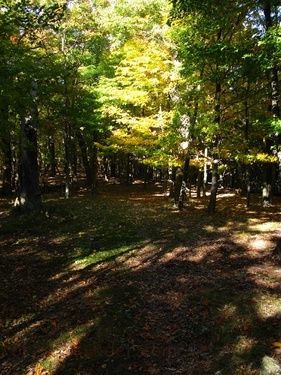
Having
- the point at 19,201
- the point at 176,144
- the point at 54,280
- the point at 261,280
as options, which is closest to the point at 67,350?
the point at 54,280

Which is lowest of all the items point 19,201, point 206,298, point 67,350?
point 67,350

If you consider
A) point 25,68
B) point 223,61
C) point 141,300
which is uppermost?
point 223,61

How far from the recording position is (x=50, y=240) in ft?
41.1

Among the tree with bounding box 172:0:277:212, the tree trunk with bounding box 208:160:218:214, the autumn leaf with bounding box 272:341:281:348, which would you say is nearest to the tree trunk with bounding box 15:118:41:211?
the tree with bounding box 172:0:277:212

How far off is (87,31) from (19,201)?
1589 cm

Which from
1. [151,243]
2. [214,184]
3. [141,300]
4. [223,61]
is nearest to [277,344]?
[141,300]

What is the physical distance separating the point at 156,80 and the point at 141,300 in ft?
42.7

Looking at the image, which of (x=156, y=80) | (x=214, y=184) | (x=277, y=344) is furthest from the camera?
(x=156, y=80)

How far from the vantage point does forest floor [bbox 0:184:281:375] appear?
5.48m

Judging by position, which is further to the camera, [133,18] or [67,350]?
[133,18]

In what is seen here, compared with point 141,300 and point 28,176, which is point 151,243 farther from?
point 28,176

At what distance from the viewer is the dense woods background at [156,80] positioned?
32.5 ft

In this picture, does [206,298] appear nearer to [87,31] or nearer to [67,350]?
[67,350]

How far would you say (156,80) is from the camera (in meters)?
17.0
